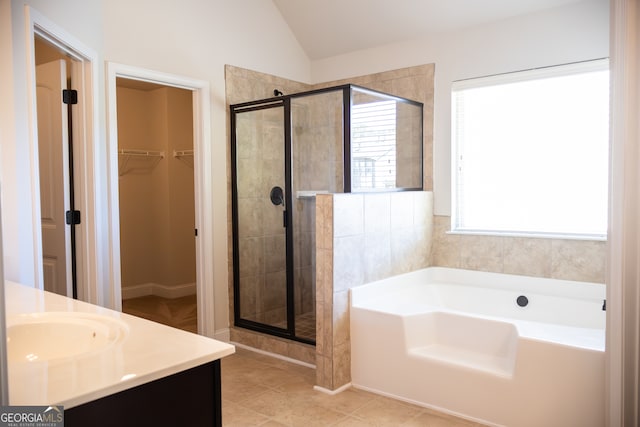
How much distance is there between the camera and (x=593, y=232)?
11.3 ft

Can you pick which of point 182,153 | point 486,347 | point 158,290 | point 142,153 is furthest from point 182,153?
point 486,347

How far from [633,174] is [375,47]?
2.97 meters

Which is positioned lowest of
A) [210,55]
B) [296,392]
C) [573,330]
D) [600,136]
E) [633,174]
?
[296,392]

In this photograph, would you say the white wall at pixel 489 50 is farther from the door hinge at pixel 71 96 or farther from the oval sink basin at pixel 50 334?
the oval sink basin at pixel 50 334

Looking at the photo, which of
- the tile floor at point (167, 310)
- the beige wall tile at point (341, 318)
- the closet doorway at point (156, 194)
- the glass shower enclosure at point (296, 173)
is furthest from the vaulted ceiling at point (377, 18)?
the tile floor at point (167, 310)

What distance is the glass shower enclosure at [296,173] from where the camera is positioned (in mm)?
3414

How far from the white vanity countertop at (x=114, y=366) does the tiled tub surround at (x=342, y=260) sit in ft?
5.30

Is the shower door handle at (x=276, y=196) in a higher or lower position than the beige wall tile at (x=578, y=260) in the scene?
higher

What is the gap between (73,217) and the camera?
3182 mm

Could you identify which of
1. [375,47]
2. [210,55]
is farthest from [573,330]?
[210,55]

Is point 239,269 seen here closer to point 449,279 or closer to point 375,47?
point 449,279

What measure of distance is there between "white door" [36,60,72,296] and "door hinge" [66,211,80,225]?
0.03 metres

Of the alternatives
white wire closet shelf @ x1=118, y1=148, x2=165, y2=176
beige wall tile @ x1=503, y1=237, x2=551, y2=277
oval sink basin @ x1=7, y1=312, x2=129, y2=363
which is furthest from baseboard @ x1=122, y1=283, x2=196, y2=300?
oval sink basin @ x1=7, y1=312, x2=129, y2=363

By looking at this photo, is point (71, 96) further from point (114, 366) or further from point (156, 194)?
point (156, 194)
